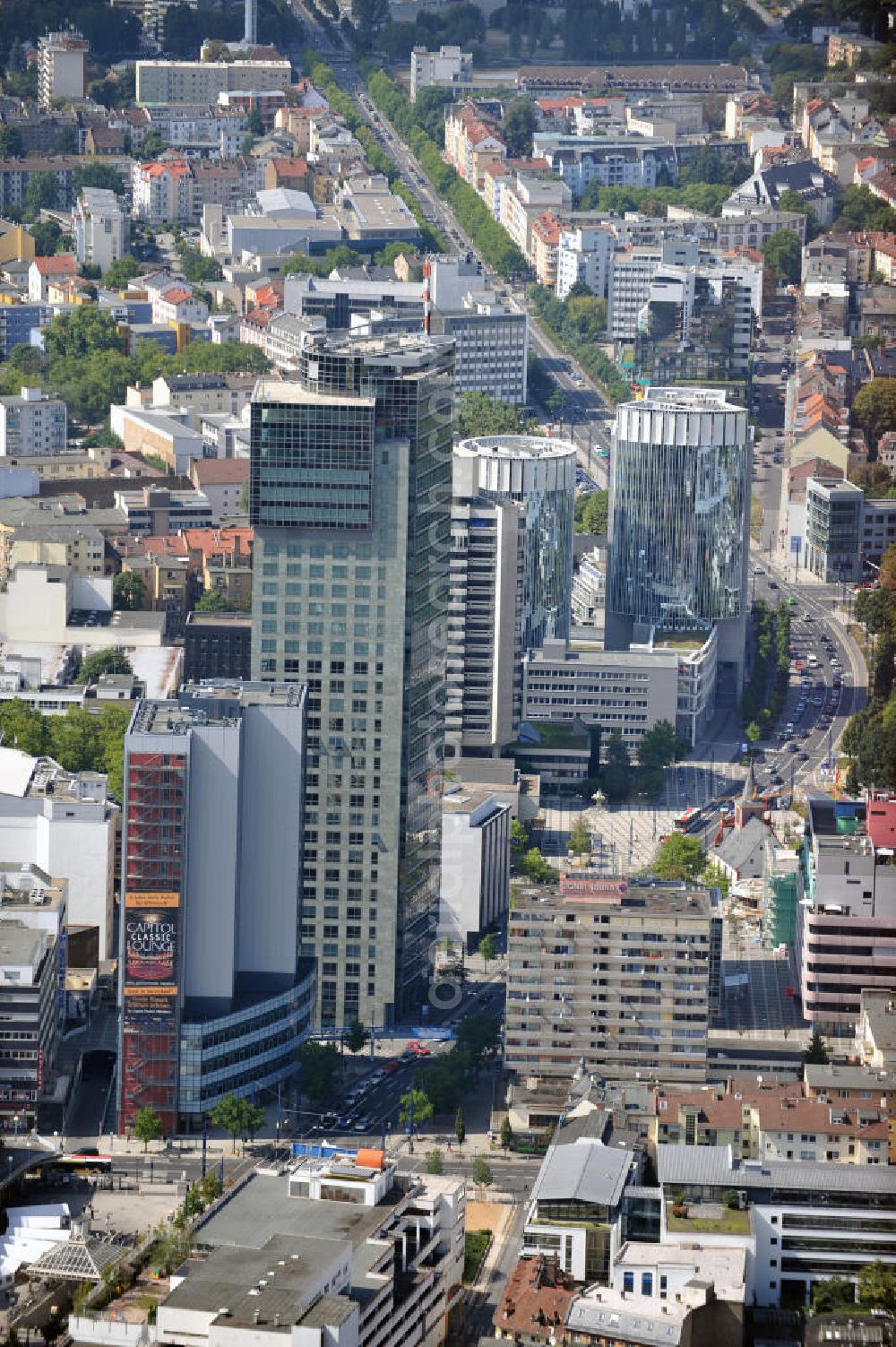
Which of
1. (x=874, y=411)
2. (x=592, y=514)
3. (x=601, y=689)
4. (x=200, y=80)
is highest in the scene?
(x=200, y=80)

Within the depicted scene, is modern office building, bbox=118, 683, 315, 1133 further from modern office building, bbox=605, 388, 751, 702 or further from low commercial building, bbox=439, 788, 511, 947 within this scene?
modern office building, bbox=605, 388, 751, 702

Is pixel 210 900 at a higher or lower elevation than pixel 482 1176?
higher

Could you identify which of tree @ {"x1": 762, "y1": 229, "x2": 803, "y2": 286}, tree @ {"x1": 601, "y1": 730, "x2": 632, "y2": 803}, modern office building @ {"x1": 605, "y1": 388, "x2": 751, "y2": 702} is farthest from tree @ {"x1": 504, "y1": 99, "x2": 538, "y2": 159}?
tree @ {"x1": 601, "y1": 730, "x2": 632, "y2": 803}

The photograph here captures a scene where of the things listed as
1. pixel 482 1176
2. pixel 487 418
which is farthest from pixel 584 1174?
pixel 487 418

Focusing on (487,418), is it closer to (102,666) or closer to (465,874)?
(102,666)

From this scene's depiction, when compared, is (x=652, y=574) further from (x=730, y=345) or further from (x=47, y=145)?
(x=47, y=145)

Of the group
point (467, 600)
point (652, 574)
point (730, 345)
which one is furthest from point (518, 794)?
point (730, 345)
